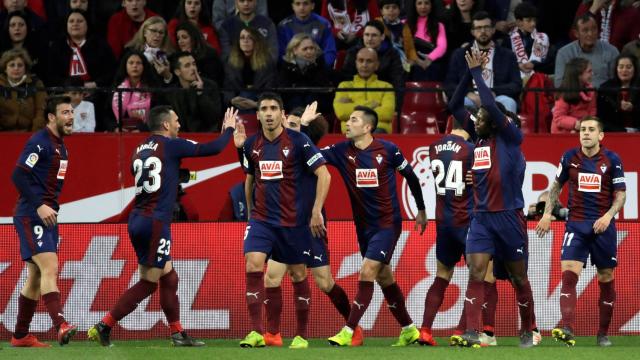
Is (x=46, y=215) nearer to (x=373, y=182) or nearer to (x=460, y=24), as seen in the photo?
(x=373, y=182)

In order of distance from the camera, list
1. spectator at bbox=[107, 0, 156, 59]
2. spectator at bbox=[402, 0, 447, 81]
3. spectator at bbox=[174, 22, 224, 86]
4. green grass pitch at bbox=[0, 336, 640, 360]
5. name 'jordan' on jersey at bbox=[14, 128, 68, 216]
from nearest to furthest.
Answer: green grass pitch at bbox=[0, 336, 640, 360]
name 'jordan' on jersey at bbox=[14, 128, 68, 216]
spectator at bbox=[174, 22, 224, 86]
spectator at bbox=[402, 0, 447, 81]
spectator at bbox=[107, 0, 156, 59]

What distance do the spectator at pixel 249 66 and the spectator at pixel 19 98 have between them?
2.21 metres

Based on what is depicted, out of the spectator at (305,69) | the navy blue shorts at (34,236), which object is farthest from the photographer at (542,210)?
the navy blue shorts at (34,236)

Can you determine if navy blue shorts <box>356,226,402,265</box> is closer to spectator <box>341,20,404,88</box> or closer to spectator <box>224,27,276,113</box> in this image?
spectator <box>224,27,276,113</box>

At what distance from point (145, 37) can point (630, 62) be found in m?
5.76

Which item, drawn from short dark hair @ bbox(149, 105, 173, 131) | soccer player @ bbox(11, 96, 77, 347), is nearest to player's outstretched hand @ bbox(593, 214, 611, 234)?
short dark hair @ bbox(149, 105, 173, 131)

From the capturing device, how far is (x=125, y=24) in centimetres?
1856

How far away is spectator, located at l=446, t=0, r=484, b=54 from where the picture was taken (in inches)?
736

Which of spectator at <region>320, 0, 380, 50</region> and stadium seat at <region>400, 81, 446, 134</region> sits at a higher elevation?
spectator at <region>320, 0, 380, 50</region>

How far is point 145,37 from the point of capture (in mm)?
17672

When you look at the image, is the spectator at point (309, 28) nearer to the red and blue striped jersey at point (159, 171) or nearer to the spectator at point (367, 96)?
the spectator at point (367, 96)

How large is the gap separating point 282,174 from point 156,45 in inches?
196

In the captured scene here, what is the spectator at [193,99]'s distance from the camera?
674 inches

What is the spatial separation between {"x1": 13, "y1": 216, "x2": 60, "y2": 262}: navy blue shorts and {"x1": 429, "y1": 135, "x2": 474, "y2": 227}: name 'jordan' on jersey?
11.9ft
